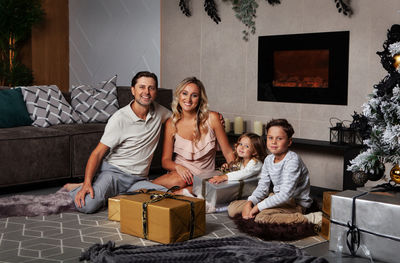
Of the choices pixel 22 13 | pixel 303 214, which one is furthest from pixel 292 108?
pixel 22 13

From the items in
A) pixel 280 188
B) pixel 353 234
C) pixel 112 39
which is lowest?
pixel 353 234

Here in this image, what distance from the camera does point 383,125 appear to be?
2852 millimetres

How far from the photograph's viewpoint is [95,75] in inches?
277

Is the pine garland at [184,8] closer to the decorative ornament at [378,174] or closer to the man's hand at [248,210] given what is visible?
the man's hand at [248,210]

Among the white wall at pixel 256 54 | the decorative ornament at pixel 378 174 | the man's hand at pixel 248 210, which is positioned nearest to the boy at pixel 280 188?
the man's hand at pixel 248 210

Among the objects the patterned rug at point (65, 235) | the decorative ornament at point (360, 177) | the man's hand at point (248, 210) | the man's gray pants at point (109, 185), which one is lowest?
the patterned rug at point (65, 235)

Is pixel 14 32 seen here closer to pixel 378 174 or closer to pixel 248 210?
pixel 248 210

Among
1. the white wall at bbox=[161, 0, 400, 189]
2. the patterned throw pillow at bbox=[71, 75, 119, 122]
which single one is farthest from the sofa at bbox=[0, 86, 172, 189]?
the white wall at bbox=[161, 0, 400, 189]

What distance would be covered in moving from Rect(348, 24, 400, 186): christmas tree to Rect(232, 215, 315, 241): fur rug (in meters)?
0.45

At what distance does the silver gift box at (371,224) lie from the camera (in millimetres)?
2451

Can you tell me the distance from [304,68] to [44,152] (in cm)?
237

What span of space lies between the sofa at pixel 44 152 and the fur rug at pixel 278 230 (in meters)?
1.81

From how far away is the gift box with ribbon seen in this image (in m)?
2.80

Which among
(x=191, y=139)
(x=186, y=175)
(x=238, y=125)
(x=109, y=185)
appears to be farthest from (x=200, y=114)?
(x=238, y=125)
